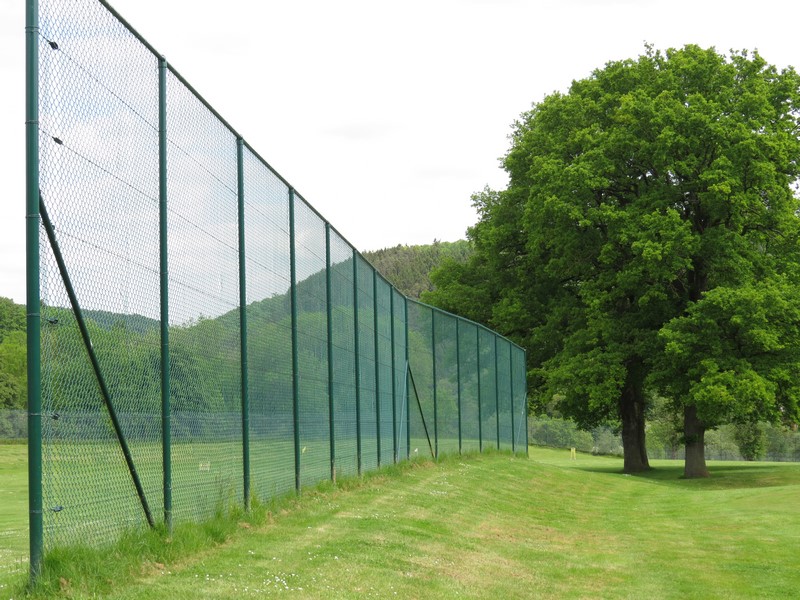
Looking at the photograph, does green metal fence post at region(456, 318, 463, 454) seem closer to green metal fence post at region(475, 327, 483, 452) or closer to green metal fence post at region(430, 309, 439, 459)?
green metal fence post at region(475, 327, 483, 452)

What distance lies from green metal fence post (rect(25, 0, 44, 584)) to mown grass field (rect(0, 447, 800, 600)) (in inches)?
13.4

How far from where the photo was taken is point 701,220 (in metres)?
31.7

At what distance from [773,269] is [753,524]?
16779 mm

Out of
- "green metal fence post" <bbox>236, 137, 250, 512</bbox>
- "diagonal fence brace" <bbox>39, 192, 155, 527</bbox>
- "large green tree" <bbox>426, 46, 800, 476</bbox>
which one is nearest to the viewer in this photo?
"diagonal fence brace" <bbox>39, 192, 155, 527</bbox>

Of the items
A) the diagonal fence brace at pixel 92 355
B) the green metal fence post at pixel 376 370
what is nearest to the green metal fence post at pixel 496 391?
the green metal fence post at pixel 376 370

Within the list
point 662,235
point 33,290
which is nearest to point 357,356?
point 33,290

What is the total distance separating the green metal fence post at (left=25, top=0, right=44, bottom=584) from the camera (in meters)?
5.86

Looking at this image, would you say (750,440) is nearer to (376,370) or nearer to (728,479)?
(728,479)

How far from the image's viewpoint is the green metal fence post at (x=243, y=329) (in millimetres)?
9938

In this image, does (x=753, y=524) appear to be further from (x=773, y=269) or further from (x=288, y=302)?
(x=773, y=269)

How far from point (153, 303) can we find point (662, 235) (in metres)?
23.6

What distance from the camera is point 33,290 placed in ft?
19.6

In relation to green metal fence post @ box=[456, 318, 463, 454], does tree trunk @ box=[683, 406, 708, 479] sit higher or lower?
lower

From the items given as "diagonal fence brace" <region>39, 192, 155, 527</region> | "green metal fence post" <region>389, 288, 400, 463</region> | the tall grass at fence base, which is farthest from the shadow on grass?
"diagonal fence brace" <region>39, 192, 155, 527</region>
